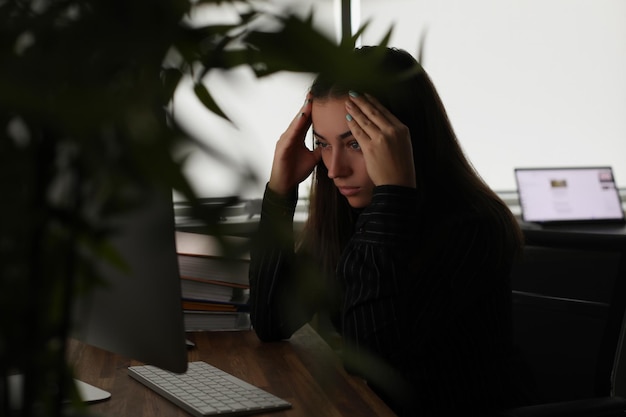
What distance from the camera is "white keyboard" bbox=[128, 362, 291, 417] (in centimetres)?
108

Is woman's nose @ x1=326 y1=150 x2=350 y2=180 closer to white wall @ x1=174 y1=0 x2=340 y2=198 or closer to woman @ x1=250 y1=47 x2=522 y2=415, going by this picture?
woman @ x1=250 y1=47 x2=522 y2=415

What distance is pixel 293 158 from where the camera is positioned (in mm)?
1775

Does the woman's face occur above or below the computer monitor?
above

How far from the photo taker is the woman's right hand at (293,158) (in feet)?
5.74

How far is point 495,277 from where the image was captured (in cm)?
155

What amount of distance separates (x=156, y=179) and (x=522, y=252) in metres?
1.34

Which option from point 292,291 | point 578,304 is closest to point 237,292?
point 578,304

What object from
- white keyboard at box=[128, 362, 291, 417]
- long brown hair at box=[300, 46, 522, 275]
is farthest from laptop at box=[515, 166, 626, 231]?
white keyboard at box=[128, 362, 291, 417]

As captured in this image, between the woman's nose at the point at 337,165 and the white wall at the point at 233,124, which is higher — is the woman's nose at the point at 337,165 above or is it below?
below

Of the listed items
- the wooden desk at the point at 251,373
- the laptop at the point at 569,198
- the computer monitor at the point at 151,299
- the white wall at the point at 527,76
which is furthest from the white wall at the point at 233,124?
the white wall at the point at 527,76

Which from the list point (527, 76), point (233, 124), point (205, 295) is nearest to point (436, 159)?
point (205, 295)

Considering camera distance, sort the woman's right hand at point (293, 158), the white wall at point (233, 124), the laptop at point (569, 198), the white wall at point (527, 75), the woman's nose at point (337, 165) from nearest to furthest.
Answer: the white wall at point (233, 124)
the woman's nose at point (337, 165)
the woman's right hand at point (293, 158)
the laptop at point (569, 198)
the white wall at point (527, 75)

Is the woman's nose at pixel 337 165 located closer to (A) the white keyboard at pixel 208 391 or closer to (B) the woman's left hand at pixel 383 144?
(B) the woman's left hand at pixel 383 144

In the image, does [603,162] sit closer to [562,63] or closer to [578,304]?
[562,63]
